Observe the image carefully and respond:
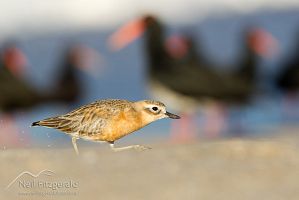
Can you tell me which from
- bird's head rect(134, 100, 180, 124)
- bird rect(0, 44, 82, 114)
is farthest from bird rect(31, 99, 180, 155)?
bird rect(0, 44, 82, 114)

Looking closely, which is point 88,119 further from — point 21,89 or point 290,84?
point 290,84

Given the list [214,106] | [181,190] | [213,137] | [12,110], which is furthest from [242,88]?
[181,190]

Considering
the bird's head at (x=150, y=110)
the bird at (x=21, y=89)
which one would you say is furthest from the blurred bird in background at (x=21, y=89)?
the bird's head at (x=150, y=110)

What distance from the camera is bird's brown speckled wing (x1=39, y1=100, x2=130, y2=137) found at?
6383 millimetres

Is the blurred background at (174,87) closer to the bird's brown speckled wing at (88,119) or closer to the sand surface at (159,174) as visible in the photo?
the sand surface at (159,174)

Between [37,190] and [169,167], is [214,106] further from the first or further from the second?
[37,190]

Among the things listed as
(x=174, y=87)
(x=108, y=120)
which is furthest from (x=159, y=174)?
(x=174, y=87)

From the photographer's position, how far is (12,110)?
55.1 ft

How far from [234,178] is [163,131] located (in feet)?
31.5

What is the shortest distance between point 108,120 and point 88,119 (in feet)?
0.48

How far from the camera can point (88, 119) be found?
254 inches

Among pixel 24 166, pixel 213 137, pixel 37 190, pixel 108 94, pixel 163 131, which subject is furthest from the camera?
pixel 108 94

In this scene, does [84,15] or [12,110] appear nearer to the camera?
[12,110]

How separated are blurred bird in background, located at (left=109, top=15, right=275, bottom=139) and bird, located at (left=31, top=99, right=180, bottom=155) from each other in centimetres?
815
